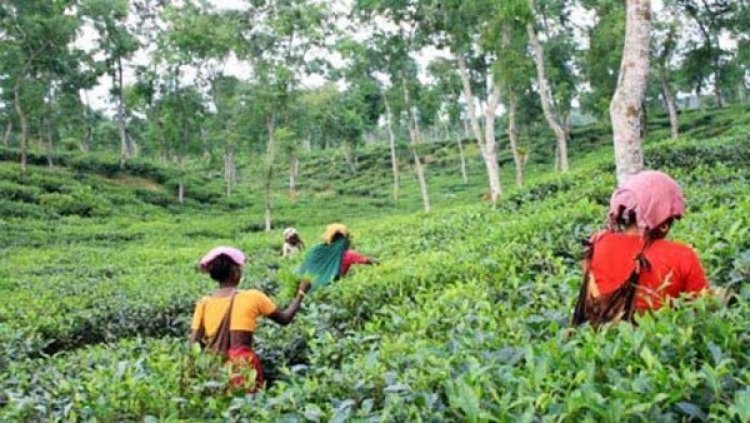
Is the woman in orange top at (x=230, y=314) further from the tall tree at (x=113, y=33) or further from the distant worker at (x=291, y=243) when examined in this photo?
the tall tree at (x=113, y=33)

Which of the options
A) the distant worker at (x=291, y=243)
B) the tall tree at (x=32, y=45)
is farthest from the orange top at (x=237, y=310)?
the tall tree at (x=32, y=45)

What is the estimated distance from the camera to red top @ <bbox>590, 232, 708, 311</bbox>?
3215 millimetres

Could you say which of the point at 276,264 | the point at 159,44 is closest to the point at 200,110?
the point at 159,44

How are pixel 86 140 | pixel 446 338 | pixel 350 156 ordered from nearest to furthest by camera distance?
pixel 446 338 < pixel 86 140 < pixel 350 156

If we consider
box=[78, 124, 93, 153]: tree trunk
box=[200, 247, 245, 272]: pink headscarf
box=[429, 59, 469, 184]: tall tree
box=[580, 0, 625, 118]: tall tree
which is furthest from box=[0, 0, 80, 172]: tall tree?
box=[200, 247, 245, 272]: pink headscarf

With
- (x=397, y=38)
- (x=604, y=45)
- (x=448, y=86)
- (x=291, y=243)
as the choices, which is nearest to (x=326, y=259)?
(x=291, y=243)

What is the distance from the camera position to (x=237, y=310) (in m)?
4.58

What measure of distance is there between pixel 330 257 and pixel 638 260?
4.82 meters

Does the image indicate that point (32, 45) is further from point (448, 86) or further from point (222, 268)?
point (222, 268)

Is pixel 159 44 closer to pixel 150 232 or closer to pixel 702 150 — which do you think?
pixel 150 232

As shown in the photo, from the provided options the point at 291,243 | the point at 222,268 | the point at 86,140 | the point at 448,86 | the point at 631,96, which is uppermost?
the point at 448,86

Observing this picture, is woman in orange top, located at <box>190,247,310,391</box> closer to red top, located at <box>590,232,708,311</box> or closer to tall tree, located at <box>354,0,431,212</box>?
red top, located at <box>590,232,708,311</box>

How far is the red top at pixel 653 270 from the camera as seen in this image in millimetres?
3215

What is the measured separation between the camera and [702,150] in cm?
1376
